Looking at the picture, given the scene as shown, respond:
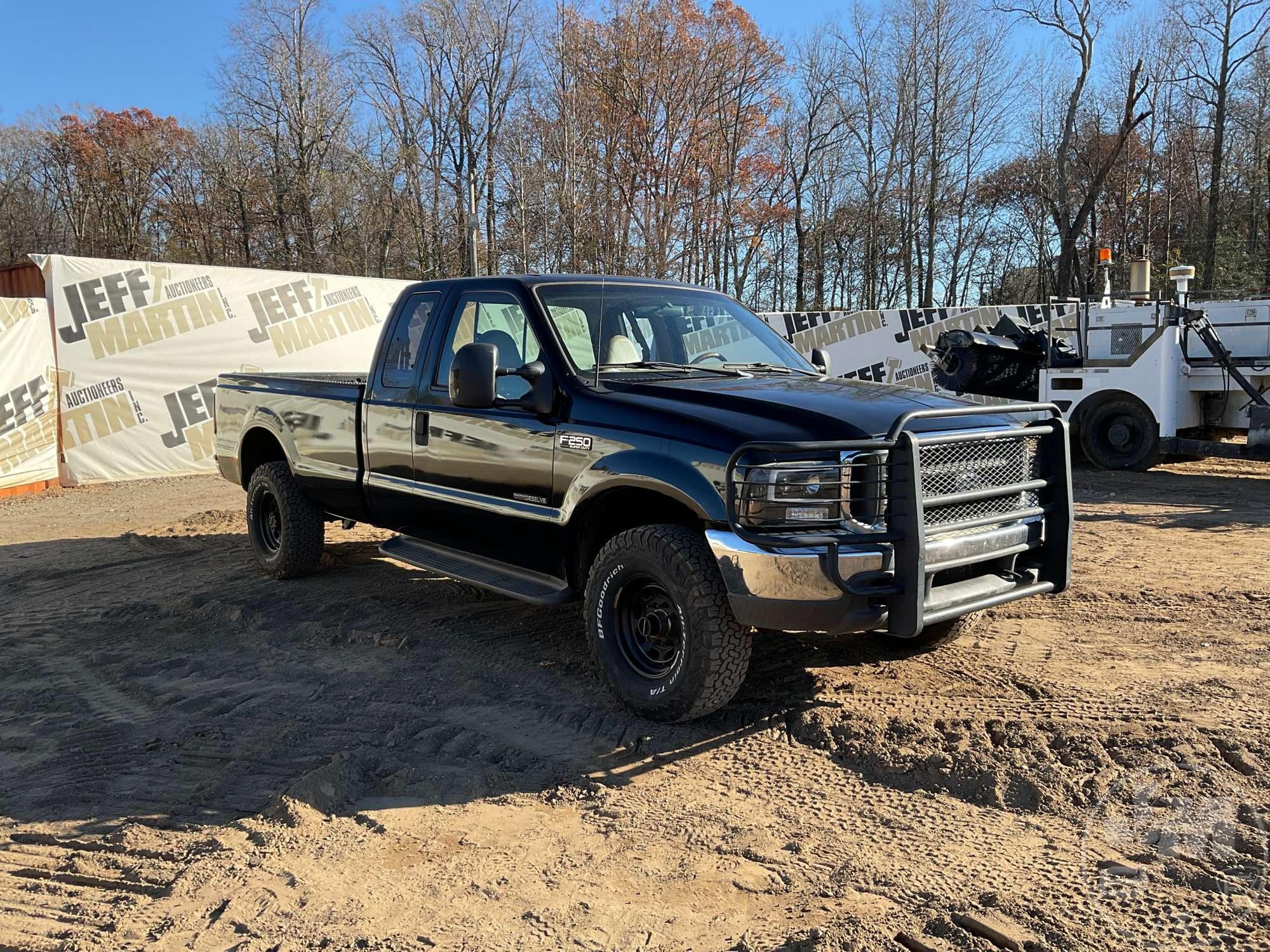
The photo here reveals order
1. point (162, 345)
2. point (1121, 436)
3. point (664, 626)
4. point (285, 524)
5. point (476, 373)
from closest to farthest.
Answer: point (664, 626) < point (476, 373) < point (285, 524) < point (1121, 436) < point (162, 345)

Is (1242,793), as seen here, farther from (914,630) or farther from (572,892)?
(572,892)

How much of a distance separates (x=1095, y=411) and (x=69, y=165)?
146 feet

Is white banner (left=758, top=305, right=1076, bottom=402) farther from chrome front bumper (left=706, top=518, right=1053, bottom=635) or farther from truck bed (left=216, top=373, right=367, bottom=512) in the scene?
chrome front bumper (left=706, top=518, right=1053, bottom=635)

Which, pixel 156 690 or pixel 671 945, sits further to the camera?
pixel 156 690

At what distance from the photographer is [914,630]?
3.66 meters

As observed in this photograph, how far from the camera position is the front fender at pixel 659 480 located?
3.87 metres

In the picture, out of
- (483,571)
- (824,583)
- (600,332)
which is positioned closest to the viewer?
(824,583)

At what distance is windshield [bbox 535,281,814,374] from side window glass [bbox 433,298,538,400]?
0.19m

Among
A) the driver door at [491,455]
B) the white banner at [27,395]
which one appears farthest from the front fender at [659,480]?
the white banner at [27,395]

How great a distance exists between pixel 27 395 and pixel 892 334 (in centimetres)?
1376

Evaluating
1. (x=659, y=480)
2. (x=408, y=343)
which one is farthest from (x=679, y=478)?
(x=408, y=343)

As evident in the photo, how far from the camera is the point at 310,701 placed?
4.69 metres

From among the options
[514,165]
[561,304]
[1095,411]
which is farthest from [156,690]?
[514,165]

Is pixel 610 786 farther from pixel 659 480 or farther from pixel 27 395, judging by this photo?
pixel 27 395
